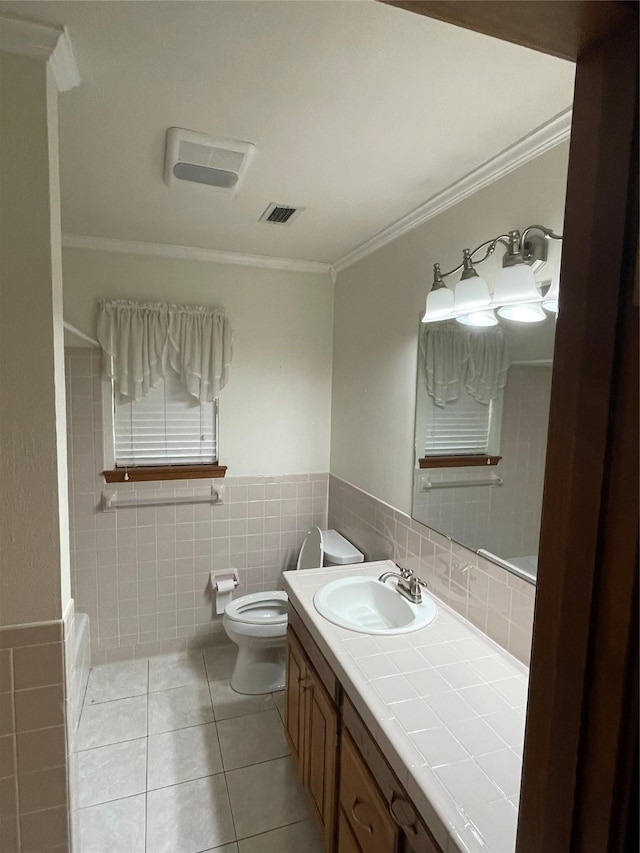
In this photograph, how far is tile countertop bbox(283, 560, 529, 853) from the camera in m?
0.89

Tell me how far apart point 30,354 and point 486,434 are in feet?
4.75

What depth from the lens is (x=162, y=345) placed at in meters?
2.50

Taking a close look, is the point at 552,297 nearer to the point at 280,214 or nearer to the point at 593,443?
the point at 593,443

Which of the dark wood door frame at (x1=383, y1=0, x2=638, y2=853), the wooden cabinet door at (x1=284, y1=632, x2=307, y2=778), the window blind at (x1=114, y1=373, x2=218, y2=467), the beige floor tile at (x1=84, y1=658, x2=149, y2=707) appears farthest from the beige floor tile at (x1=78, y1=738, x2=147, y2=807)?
the dark wood door frame at (x1=383, y1=0, x2=638, y2=853)

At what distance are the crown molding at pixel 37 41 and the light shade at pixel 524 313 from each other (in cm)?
137

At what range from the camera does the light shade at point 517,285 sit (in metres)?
1.35

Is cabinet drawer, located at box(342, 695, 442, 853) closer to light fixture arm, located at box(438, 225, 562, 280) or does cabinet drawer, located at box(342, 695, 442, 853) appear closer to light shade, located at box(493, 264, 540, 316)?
light shade, located at box(493, 264, 540, 316)

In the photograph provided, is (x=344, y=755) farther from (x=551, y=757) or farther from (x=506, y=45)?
(x=506, y=45)

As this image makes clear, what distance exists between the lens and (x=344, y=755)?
134 centimetres

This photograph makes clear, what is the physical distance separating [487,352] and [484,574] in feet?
2.59

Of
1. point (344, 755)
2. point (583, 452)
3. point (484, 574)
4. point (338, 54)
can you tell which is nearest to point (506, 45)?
point (338, 54)

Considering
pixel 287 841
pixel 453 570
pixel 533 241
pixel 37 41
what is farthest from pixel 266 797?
pixel 37 41

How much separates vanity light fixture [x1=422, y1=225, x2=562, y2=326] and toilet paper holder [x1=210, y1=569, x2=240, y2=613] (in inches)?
77.1

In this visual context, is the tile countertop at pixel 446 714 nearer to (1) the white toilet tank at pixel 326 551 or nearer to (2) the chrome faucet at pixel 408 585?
(2) the chrome faucet at pixel 408 585
